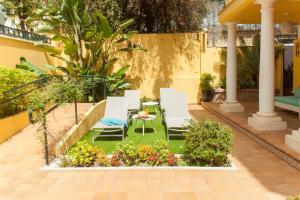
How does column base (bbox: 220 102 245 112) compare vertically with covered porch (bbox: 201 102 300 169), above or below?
above

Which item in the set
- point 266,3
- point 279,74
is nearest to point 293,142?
point 266,3

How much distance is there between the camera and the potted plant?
16.1 m

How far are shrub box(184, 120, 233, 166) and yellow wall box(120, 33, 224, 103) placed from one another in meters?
10.1

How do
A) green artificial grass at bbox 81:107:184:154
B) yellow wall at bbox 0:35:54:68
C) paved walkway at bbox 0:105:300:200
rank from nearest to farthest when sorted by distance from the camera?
paved walkway at bbox 0:105:300:200
green artificial grass at bbox 81:107:184:154
yellow wall at bbox 0:35:54:68

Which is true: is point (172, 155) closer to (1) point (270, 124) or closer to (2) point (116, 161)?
(2) point (116, 161)

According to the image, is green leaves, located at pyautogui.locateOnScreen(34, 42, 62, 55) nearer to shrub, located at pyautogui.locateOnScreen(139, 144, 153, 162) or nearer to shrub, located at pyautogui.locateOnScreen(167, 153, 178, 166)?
shrub, located at pyautogui.locateOnScreen(139, 144, 153, 162)

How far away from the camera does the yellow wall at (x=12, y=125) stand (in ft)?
29.0

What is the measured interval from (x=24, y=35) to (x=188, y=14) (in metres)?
7.83

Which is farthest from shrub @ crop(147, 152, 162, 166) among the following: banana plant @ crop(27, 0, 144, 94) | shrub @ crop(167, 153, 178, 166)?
banana plant @ crop(27, 0, 144, 94)

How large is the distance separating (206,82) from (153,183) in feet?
35.9

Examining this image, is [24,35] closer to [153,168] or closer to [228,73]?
[228,73]

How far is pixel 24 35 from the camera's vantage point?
13.9 m

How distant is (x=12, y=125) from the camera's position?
945 cm

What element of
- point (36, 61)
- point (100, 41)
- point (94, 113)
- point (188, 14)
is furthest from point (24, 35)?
point (188, 14)
